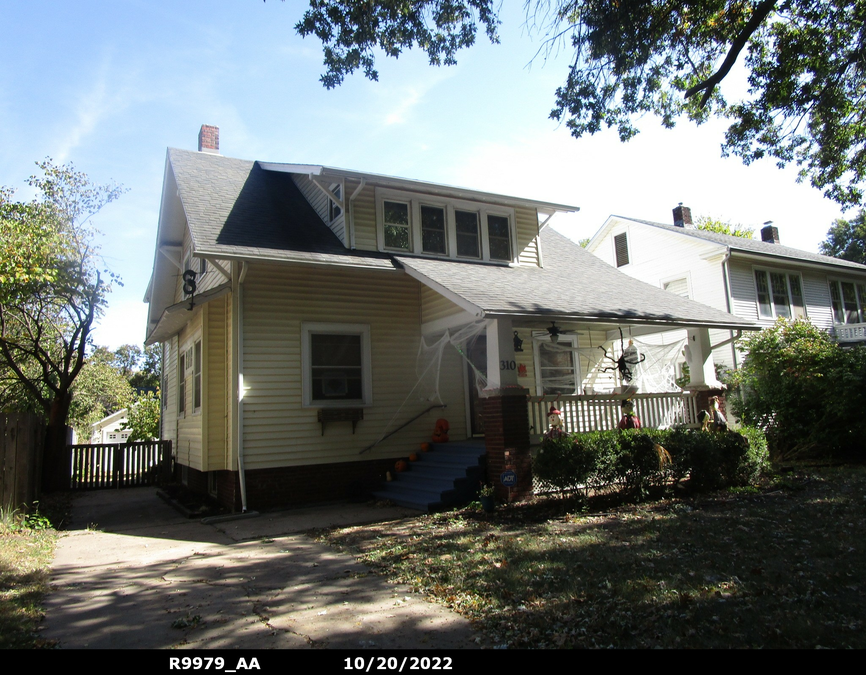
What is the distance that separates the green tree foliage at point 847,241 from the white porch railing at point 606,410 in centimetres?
4933

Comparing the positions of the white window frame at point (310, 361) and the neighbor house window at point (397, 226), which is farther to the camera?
the neighbor house window at point (397, 226)

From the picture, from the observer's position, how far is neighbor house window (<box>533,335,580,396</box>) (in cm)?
1345

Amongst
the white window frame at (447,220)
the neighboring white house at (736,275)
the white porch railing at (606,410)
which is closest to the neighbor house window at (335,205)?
the white window frame at (447,220)

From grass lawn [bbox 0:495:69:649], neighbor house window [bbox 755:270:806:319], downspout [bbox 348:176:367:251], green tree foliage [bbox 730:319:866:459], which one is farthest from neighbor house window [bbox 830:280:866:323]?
grass lawn [bbox 0:495:69:649]

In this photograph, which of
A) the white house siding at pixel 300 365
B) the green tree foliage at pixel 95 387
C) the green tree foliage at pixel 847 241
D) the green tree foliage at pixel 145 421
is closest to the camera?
the white house siding at pixel 300 365

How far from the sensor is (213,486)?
11.9 meters

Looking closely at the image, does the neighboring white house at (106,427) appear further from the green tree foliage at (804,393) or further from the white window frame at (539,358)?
the green tree foliage at (804,393)

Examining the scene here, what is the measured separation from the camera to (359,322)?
11.5m

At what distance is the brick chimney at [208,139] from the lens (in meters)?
15.4

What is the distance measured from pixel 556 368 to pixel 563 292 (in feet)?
9.10

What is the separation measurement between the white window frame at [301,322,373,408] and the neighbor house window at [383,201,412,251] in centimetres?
188

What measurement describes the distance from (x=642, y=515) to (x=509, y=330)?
335 centimetres

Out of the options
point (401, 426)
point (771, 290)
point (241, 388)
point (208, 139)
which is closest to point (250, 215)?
point (241, 388)

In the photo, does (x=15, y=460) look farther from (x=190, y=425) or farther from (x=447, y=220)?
(x=447, y=220)
